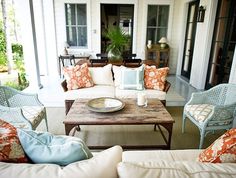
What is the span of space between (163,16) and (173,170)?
6.30 meters

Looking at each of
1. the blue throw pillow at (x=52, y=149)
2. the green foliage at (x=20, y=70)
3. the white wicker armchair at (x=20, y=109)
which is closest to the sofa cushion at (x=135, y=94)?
the white wicker armchair at (x=20, y=109)

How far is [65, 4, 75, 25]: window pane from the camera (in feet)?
20.3

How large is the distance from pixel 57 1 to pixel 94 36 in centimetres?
154

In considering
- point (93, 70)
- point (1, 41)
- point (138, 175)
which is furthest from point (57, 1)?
point (138, 175)

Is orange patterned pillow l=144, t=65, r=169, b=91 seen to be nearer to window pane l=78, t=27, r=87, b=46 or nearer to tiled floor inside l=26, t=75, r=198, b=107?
tiled floor inside l=26, t=75, r=198, b=107

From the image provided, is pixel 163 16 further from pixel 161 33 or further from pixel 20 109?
pixel 20 109

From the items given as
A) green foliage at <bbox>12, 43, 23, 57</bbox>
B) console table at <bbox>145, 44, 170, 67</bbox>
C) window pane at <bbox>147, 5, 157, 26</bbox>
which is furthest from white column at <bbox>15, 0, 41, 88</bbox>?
window pane at <bbox>147, 5, 157, 26</bbox>

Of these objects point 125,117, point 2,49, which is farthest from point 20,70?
point 125,117

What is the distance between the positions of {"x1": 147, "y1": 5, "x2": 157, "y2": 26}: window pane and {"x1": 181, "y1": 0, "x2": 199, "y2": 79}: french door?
3.45 feet

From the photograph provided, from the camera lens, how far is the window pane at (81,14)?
244 inches

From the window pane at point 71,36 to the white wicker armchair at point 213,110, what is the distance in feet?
15.9

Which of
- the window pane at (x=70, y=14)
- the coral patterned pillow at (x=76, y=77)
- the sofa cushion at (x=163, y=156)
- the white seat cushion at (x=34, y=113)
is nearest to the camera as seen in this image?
Answer: the sofa cushion at (x=163, y=156)

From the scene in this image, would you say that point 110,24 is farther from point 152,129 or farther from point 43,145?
point 43,145

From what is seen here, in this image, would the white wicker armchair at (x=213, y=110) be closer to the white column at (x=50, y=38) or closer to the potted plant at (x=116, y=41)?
the potted plant at (x=116, y=41)
